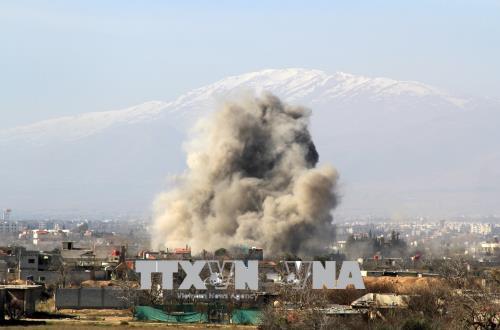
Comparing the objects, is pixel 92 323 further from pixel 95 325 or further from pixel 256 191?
pixel 256 191

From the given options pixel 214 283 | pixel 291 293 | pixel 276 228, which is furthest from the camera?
pixel 276 228

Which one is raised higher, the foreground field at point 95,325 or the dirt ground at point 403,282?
the dirt ground at point 403,282

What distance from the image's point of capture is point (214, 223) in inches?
3679

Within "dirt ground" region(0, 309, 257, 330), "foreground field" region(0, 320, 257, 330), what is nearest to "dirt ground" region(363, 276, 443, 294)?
"foreground field" region(0, 320, 257, 330)

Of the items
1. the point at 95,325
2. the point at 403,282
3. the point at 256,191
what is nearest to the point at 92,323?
the point at 95,325

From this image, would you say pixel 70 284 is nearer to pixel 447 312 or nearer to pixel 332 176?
pixel 447 312

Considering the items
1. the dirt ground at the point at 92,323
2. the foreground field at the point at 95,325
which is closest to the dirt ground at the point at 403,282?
the foreground field at the point at 95,325

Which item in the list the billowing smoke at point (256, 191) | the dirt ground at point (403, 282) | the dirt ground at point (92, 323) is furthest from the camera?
the billowing smoke at point (256, 191)

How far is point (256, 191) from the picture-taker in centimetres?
9519

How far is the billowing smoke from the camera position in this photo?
90.8m

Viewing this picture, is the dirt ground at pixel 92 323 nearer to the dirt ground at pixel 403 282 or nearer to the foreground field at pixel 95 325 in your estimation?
the foreground field at pixel 95 325

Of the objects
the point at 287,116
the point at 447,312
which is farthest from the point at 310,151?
the point at 447,312

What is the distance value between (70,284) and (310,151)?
127ft

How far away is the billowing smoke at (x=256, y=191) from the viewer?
298ft
